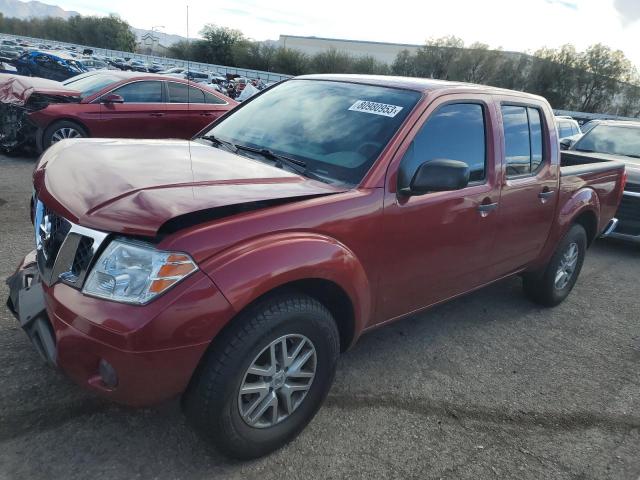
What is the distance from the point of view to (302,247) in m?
2.39

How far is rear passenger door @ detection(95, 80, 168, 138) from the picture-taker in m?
8.38

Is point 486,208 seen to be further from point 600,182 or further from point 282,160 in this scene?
point 600,182

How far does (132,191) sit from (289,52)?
6794cm

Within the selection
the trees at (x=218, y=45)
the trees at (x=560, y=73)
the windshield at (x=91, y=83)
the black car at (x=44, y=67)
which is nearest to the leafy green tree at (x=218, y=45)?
the trees at (x=218, y=45)

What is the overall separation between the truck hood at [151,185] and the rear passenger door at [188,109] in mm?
6054

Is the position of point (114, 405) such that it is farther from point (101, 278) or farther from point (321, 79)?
point (321, 79)

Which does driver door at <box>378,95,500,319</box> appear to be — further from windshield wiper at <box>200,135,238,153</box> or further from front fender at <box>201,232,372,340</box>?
windshield wiper at <box>200,135,238,153</box>

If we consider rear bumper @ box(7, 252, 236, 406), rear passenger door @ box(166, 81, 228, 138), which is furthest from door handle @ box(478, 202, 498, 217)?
rear passenger door @ box(166, 81, 228, 138)

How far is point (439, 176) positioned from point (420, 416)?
1.41 metres

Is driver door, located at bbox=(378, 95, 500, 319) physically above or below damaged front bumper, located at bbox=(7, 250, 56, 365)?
above

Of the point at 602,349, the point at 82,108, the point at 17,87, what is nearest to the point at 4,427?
the point at 602,349

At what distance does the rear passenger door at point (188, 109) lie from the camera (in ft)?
29.3

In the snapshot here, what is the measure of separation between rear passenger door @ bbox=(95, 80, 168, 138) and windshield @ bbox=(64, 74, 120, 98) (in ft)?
1.07

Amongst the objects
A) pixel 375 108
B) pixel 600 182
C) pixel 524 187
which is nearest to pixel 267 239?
pixel 375 108
